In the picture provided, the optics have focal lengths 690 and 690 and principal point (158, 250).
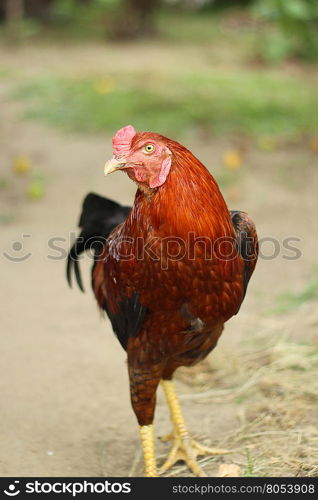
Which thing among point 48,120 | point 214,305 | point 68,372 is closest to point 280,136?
point 48,120

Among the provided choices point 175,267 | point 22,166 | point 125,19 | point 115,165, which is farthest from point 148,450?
point 125,19

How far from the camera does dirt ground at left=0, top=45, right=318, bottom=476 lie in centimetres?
365

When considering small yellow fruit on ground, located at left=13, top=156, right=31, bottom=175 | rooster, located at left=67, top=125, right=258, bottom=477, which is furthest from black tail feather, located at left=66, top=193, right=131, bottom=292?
small yellow fruit on ground, located at left=13, top=156, right=31, bottom=175

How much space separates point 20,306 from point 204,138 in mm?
3752

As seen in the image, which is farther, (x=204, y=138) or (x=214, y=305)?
(x=204, y=138)

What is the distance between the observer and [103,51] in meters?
12.7

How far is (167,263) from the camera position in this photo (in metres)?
2.87

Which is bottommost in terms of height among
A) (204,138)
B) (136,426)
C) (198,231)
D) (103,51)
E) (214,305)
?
(136,426)

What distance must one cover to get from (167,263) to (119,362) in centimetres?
191

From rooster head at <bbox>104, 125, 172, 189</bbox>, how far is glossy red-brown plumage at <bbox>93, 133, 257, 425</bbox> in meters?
0.02

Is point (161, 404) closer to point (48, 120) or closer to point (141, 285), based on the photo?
point (141, 285)

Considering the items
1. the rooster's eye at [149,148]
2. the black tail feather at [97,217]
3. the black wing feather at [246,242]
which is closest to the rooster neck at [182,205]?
the rooster's eye at [149,148]

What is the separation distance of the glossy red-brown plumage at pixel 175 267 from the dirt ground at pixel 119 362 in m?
0.71

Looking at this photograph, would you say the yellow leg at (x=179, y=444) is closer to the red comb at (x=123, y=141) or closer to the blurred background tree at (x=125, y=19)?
the red comb at (x=123, y=141)
